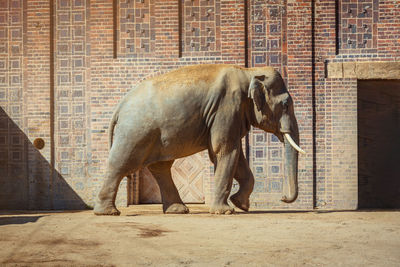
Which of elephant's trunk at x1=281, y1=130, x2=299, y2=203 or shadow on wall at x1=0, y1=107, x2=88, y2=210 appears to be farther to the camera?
shadow on wall at x1=0, y1=107, x2=88, y2=210

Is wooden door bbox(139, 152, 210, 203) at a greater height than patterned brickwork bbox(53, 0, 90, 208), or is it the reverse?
patterned brickwork bbox(53, 0, 90, 208)

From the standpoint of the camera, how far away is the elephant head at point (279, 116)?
8.80m

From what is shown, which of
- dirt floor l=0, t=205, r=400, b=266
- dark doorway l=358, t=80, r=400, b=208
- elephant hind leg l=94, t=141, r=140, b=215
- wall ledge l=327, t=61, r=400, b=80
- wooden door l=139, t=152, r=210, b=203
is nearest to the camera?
dirt floor l=0, t=205, r=400, b=266

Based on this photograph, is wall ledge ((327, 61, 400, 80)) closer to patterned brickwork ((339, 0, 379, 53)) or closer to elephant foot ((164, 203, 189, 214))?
patterned brickwork ((339, 0, 379, 53))

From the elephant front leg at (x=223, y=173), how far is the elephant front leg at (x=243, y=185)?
371mm

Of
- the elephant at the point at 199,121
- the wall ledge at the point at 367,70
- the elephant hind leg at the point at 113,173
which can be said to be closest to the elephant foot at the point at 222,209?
the elephant at the point at 199,121

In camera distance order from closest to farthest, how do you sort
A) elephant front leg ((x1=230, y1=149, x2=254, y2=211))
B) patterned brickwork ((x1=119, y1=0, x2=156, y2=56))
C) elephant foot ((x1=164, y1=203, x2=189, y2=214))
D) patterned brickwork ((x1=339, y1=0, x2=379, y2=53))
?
elephant front leg ((x1=230, y1=149, x2=254, y2=211)) < elephant foot ((x1=164, y1=203, x2=189, y2=214)) < patterned brickwork ((x1=339, y1=0, x2=379, y2=53)) < patterned brickwork ((x1=119, y1=0, x2=156, y2=56))

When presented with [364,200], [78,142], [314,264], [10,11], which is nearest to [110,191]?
[78,142]

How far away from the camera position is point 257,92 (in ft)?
28.4

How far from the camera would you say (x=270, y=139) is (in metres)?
11.3

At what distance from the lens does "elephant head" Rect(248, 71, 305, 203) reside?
8.80 m

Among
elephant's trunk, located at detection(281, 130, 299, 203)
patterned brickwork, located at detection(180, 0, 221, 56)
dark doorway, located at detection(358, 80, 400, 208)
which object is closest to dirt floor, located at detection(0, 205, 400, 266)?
elephant's trunk, located at detection(281, 130, 299, 203)

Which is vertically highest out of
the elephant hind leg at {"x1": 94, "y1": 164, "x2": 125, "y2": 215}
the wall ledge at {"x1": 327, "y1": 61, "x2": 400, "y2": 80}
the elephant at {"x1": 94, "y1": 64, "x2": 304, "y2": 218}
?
the wall ledge at {"x1": 327, "y1": 61, "x2": 400, "y2": 80}

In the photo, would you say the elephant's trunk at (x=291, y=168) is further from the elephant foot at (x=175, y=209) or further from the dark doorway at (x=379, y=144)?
the dark doorway at (x=379, y=144)
